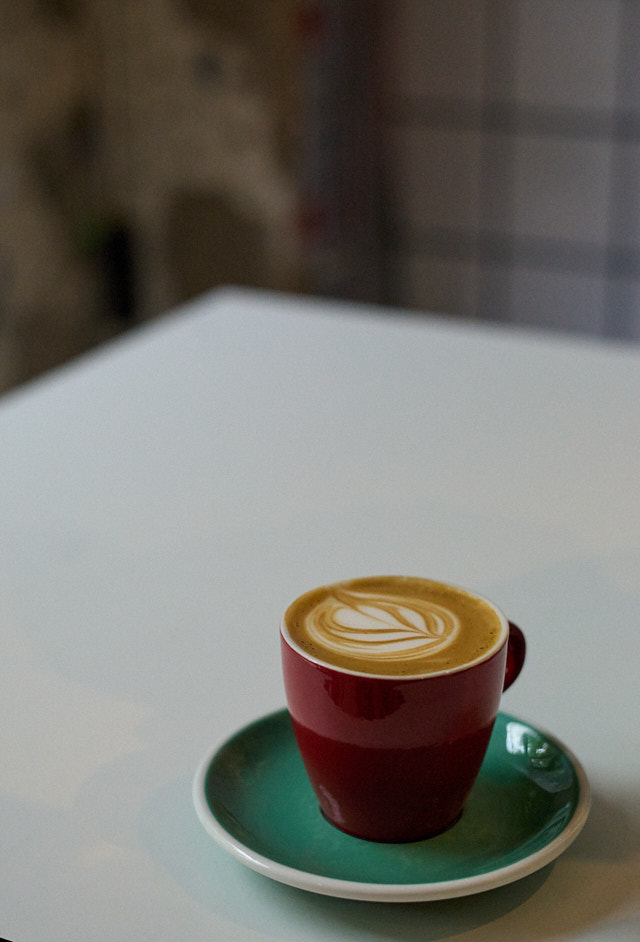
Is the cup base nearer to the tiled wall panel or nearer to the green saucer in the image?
the green saucer

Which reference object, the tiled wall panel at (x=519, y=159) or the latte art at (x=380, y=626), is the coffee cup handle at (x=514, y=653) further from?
the tiled wall panel at (x=519, y=159)

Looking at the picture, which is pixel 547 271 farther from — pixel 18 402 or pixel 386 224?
pixel 18 402

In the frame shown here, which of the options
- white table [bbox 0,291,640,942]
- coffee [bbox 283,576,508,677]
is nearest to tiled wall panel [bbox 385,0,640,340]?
white table [bbox 0,291,640,942]

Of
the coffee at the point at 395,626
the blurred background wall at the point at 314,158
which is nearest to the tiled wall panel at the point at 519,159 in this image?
the blurred background wall at the point at 314,158

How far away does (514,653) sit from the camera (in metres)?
0.42

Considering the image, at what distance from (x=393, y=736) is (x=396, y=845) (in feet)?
0.16

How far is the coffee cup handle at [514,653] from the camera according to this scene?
0.42 meters

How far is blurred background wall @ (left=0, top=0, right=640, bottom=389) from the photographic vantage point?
226 cm

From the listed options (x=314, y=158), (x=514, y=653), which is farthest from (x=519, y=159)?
(x=514, y=653)

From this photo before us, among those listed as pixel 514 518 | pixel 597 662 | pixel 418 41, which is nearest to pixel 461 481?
pixel 514 518

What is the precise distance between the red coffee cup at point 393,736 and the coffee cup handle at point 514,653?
11mm

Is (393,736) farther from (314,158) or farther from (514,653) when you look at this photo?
(314,158)

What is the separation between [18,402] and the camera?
0.92 meters

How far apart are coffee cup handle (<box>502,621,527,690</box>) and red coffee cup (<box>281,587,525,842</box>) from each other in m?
0.01
